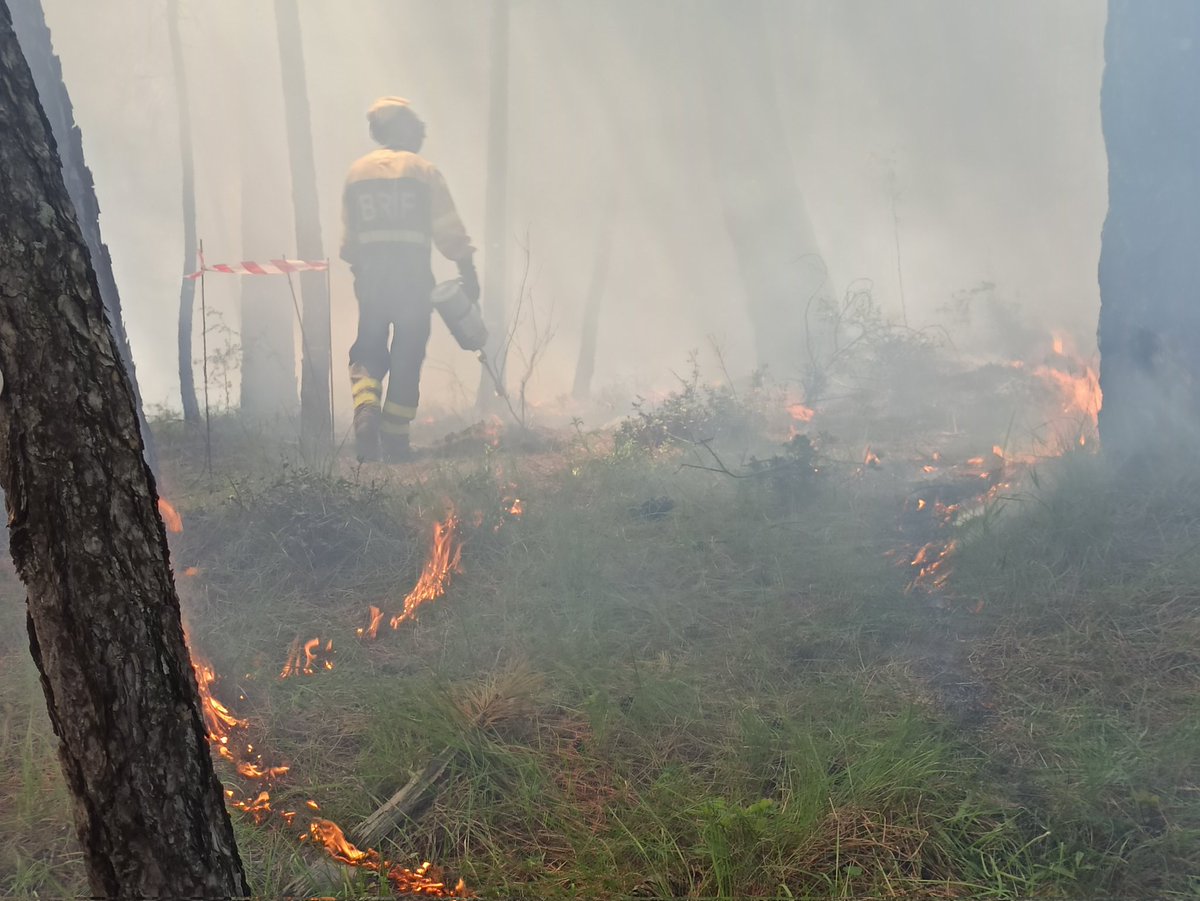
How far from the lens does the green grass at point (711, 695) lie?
6.95 feet

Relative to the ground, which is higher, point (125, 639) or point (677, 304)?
point (677, 304)

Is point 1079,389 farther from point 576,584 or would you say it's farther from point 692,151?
point 692,151

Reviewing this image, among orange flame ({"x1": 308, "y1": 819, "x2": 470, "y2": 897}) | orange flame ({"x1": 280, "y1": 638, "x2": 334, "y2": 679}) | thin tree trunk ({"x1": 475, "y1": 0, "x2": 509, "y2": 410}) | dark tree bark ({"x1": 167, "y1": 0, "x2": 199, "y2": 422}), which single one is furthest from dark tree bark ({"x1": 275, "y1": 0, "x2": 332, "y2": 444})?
orange flame ({"x1": 308, "y1": 819, "x2": 470, "y2": 897})

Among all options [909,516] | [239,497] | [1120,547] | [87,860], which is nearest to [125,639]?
[87,860]

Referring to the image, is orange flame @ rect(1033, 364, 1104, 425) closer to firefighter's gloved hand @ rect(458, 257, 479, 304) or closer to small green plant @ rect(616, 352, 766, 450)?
small green plant @ rect(616, 352, 766, 450)

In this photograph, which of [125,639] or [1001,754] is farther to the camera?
[1001,754]

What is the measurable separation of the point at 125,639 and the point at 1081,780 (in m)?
2.59

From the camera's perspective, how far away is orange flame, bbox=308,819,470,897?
2105 millimetres

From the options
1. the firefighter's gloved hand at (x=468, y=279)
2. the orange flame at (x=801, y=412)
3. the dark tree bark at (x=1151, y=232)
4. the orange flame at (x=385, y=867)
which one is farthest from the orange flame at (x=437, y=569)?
the orange flame at (x=801, y=412)

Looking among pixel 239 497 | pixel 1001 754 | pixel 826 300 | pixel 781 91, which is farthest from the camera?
pixel 781 91

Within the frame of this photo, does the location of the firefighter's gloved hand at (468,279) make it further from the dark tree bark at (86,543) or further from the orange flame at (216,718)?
the dark tree bark at (86,543)

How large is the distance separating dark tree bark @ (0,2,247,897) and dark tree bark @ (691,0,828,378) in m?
11.4

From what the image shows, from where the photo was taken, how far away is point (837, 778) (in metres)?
2.41

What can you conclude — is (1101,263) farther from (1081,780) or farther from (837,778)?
(837,778)
